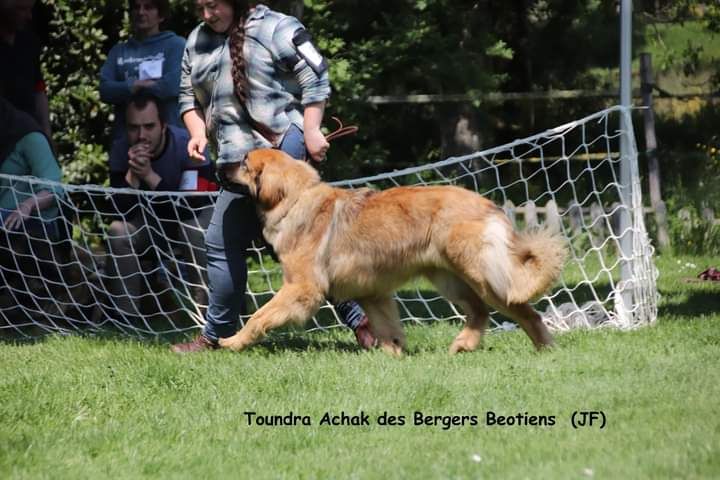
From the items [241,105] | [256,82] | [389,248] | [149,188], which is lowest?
[149,188]

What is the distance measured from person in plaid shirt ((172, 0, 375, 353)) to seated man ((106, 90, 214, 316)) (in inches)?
55.1

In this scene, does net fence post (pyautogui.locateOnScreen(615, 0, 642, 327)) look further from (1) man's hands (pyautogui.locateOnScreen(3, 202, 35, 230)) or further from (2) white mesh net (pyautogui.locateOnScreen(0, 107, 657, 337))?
(1) man's hands (pyautogui.locateOnScreen(3, 202, 35, 230))

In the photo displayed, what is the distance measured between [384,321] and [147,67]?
2.90 meters

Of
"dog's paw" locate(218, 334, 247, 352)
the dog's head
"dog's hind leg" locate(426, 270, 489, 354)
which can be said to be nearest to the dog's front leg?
"dog's paw" locate(218, 334, 247, 352)

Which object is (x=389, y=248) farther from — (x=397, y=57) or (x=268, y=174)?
(x=397, y=57)

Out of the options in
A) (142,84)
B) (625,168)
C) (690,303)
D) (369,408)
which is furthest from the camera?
(142,84)

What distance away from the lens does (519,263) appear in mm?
5520

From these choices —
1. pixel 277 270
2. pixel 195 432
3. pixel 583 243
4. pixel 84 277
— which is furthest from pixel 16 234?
pixel 583 243

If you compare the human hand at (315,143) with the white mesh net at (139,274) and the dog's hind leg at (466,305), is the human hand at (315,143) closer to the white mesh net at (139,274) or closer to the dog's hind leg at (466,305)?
the dog's hind leg at (466,305)

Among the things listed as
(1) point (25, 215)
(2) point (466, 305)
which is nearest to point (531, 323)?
(2) point (466, 305)

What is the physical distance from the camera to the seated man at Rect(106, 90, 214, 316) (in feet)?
24.5

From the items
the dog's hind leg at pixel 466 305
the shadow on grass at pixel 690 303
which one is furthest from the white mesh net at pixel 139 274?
the dog's hind leg at pixel 466 305

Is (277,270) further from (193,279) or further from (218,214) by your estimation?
(218,214)

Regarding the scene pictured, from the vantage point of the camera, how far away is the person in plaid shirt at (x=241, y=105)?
5777 mm
